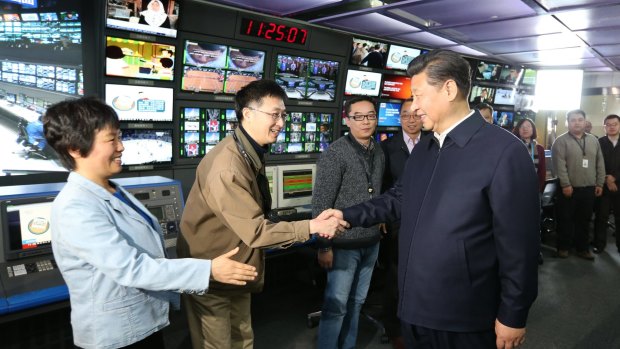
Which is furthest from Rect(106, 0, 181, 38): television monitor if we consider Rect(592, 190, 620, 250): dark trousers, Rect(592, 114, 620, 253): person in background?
Rect(592, 190, 620, 250): dark trousers

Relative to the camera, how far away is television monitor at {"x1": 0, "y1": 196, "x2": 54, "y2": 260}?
6.89 feet

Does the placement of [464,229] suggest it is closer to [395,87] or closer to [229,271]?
[229,271]

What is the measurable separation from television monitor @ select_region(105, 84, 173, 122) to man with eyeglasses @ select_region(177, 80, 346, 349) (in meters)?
1.63

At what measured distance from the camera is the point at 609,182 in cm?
511

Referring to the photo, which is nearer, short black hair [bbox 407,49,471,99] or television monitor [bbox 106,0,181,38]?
short black hair [bbox 407,49,471,99]

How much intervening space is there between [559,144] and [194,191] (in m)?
4.72

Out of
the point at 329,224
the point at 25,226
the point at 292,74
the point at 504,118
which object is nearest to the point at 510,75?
the point at 504,118

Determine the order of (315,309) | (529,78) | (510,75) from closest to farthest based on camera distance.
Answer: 1. (315,309)
2. (510,75)
3. (529,78)

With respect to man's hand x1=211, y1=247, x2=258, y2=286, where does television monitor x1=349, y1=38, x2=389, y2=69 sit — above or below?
above

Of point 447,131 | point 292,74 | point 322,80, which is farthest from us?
point 322,80

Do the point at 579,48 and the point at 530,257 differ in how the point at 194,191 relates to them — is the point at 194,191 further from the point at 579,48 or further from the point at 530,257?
the point at 579,48

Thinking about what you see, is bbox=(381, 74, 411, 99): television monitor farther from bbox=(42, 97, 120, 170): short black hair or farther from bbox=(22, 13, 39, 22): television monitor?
bbox=(42, 97, 120, 170): short black hair

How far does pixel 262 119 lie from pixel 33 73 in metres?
2.05

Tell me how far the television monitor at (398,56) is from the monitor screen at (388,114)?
454 millimetres
